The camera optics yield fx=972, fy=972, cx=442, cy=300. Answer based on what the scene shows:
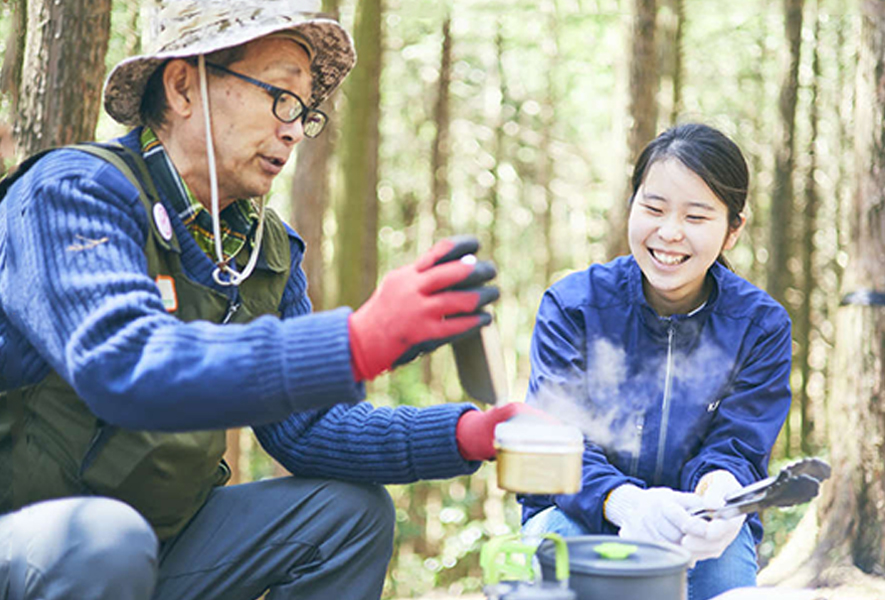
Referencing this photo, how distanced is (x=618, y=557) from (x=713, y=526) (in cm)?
60

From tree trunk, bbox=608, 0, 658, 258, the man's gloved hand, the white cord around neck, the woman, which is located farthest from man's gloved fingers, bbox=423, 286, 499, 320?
tree trunk, bbox=608, 0, 658, 258

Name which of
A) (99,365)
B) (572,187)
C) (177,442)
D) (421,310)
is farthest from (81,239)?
(572,187)

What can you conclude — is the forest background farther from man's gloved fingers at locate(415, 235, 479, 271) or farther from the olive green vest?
man's gloved fingers at locate(415, 235, 479, 271)

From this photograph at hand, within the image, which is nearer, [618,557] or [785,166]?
[618,557]

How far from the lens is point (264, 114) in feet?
8.30

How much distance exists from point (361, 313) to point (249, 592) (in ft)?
3.43

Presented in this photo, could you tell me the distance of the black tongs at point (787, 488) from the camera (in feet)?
7.64

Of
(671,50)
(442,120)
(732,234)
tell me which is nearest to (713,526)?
(732,234)

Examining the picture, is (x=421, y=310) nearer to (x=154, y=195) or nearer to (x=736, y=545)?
(x=154, y=195)

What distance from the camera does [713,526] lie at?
8.59ft

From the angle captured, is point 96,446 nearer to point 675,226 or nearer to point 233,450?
point 675,226

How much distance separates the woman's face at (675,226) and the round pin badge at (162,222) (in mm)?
1478

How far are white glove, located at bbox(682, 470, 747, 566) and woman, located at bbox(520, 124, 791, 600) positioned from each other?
16 cm

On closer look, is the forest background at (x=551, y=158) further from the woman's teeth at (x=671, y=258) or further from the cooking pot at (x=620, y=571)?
the cooking pot at (x=620, y=571)
